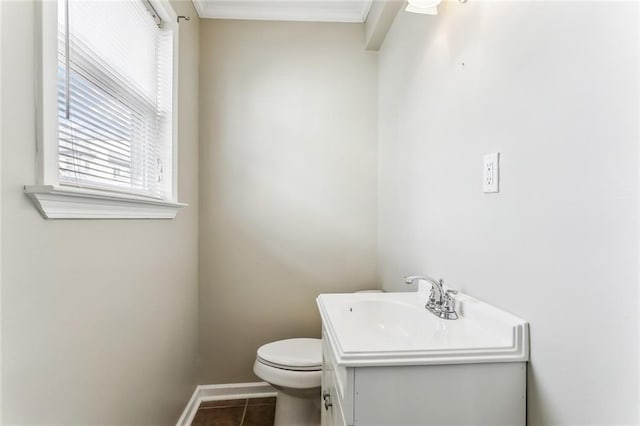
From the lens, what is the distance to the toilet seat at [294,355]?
1.61 meters

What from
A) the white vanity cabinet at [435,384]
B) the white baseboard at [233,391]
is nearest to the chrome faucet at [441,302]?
the white vanity cabinet at [435,384]

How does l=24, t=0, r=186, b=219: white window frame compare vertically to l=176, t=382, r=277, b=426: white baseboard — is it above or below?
above

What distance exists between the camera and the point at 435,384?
77 centimetres

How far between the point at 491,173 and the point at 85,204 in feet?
3.81

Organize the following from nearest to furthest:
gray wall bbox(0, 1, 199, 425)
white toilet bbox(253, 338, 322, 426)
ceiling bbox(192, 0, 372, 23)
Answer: gray wall bbox(0, 1, 199, 425), white toilet bbox(253, 338, 322, 426), ceiling bbox(192, 0, 372, 23)

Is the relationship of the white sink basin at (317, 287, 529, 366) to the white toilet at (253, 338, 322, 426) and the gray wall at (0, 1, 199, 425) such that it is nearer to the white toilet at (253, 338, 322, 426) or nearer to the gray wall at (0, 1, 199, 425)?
the white toilet at (253, 338, 322, 426)

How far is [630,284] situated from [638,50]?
0.40 meters

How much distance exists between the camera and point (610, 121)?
0.59 meters

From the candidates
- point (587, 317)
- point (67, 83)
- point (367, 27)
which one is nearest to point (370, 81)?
point (367, 27)

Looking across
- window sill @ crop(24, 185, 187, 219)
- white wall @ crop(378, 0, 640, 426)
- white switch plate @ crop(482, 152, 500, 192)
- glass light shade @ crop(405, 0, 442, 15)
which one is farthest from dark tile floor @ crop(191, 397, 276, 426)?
glass light shade @ crop(405, 0, 442, 15)

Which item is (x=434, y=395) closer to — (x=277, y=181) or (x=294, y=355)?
(x=294, y=355)

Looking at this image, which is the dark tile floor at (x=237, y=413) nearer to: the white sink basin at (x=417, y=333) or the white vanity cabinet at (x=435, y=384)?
the white sink basin at (x=417, y=333)

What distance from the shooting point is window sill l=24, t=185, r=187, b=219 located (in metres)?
0.74

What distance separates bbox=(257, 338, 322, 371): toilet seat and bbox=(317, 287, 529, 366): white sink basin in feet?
1.90
